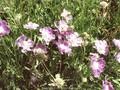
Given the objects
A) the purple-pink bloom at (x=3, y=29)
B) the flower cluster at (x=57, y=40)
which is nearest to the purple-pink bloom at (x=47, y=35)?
the flower cluster at (x=57, y=40)

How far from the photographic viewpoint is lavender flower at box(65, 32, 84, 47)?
89.1 inches

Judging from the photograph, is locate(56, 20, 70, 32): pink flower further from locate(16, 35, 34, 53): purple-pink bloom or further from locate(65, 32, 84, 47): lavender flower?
locate(16, 35, 34, 53): purple-pink bloom

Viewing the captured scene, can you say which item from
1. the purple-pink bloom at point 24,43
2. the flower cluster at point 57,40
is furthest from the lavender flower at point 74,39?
the purple-pink bloom at point 24,43

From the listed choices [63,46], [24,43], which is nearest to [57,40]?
[63,46]

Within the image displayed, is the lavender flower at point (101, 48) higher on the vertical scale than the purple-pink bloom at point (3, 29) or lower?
lower

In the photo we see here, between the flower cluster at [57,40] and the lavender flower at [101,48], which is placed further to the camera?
the lavender flower at [101,48]

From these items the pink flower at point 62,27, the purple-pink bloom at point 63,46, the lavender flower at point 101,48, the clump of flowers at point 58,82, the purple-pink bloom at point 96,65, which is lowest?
the clump of flowers at point 58,82

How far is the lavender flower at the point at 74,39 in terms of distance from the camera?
7.43 feet

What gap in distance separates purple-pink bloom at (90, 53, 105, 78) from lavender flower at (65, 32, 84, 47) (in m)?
0.11

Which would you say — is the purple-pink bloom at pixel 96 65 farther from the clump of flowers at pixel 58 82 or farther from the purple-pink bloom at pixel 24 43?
the purple-pink bloom at pixel 24 43

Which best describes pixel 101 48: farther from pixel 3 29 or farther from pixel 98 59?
pixel 3 29

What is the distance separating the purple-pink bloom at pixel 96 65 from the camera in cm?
224

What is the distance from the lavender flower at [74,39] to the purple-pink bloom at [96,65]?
0.34 ft

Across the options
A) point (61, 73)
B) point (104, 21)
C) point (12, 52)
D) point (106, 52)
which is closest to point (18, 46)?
point (12, 52)
